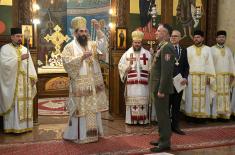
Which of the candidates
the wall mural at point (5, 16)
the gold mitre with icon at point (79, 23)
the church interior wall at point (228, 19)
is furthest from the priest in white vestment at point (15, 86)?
the church interior wall at point (228, 19)

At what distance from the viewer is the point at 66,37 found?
43.7ft

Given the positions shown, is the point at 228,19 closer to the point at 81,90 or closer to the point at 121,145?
the point at 81,90

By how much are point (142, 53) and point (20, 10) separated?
2.48 m

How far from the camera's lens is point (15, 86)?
6855 mm

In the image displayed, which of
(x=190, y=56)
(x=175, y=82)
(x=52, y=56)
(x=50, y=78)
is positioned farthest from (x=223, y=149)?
(x=52, y=56)

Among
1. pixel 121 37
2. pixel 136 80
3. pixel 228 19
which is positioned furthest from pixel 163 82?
pixel 228 19

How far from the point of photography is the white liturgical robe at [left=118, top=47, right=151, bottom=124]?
7641 mm

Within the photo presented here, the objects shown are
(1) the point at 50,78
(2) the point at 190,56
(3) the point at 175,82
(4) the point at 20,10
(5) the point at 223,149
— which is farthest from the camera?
(1) the point at 50,78

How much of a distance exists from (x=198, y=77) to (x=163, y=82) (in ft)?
8.45

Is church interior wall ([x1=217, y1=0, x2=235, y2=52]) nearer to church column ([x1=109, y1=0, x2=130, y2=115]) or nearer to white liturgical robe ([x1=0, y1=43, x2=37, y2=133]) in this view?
church column ([x1=109, y1=0, x2=130, y2=115])

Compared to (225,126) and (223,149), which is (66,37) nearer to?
(225,126)

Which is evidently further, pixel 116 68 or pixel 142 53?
pixel 116 68

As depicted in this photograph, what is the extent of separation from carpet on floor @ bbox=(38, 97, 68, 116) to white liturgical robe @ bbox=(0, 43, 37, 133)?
1948 millimetres

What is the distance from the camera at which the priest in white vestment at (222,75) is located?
8109mm
